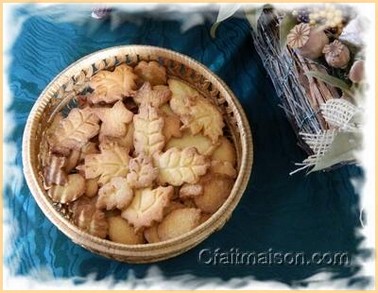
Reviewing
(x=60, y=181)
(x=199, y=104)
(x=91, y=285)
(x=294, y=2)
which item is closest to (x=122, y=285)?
(x=91, y=285)

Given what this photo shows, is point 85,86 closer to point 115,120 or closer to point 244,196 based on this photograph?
point 115,120

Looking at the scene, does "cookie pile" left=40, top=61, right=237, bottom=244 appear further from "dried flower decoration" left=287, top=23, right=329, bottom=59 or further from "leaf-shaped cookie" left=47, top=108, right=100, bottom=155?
"dried flower decoration" left=287, top=23, right=329, bottom=59

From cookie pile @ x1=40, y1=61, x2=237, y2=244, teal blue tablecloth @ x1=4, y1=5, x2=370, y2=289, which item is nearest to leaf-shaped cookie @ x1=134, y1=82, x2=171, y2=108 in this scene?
cookie pile @ x1=40, y1=61, x2=237, y2=244

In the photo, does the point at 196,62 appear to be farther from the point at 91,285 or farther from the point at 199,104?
the point at 91,285

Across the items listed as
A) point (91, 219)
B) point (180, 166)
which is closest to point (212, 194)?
point (180, 166)

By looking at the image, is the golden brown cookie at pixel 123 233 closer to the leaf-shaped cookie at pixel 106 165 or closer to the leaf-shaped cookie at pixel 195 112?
the leaf-shaped cookie at pixel 106 165

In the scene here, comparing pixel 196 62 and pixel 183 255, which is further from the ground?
pixel 196 62

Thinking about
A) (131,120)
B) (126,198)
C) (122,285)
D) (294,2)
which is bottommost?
(122,285)

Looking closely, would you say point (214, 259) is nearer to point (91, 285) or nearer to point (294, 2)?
point (91, 285)
